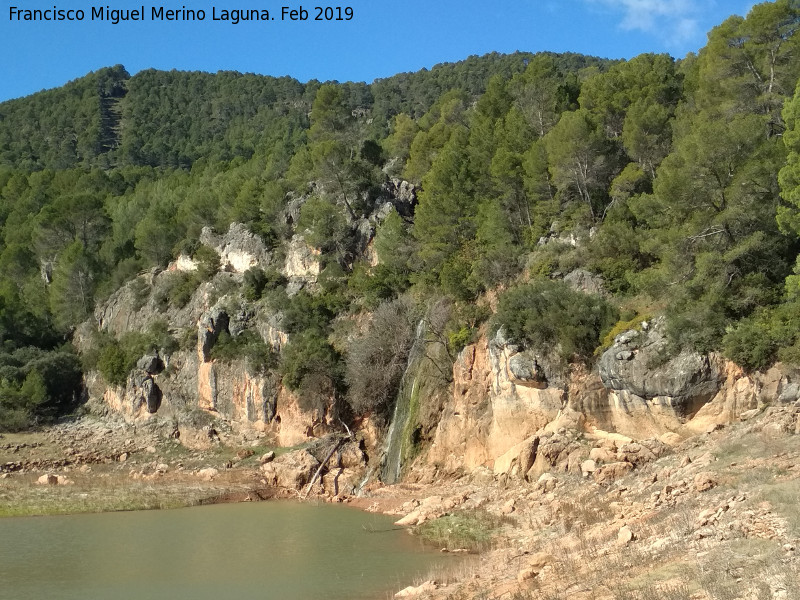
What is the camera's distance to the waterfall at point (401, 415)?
3662 centimetres

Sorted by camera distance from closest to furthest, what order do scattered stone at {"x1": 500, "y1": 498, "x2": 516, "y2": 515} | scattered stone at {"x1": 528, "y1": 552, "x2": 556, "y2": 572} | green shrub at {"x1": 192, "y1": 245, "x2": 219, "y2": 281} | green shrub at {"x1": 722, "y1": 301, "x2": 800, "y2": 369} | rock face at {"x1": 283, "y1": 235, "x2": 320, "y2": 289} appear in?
scattered stone at {"x1": 528, "y1": 552, "x2": 556, "y2": 572} < green shrub at {"x1": 722, "y1": 301, "x2": 800, "y2": 369} < scattered stone at {"x1": 500, "y1": 498, "x2": 516, "y2": 515} < rock face at {"x1": 283, "y1": 235, "x2": 320, "y2": 289} < green shrub at {"x1": 192, "y1": 245, "x2": 219, "y2": 281}

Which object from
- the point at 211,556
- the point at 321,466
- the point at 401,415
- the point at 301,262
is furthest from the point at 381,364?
the point at 211,556

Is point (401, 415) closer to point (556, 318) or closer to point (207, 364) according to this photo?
point (556, 318)

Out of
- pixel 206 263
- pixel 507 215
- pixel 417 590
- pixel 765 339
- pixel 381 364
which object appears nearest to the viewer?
pixel 417 590

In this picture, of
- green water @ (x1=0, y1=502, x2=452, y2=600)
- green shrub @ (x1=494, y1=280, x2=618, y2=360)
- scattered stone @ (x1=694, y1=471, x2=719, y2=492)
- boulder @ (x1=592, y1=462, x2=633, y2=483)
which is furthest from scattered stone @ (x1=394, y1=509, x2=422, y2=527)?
scattered stone @ (x1=694, y1=471, x2=719, y2=492)

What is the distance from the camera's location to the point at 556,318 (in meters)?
31.0

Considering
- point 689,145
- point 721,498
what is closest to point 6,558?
point 721,498

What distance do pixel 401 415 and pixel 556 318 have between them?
35.2ft

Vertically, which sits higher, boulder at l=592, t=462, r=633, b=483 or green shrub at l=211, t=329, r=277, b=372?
green shrub at l=211, t=329, r=277, b=372

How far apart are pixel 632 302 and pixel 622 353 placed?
13.6 feet

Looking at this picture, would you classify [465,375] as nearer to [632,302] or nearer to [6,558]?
[632,302]

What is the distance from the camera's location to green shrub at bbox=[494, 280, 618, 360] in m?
30.4

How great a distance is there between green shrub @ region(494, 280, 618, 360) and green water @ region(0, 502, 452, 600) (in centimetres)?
910

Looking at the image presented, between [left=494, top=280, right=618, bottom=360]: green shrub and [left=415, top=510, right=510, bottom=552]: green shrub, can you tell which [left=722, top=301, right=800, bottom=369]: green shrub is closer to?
[left=494, top=280, right=618, bottom=360]: green shrub
